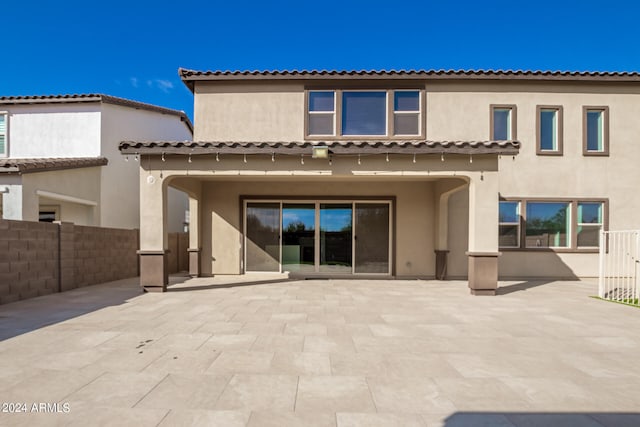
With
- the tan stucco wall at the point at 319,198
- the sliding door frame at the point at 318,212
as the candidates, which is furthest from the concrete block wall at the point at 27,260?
the sliding door frame at the point at 318,212

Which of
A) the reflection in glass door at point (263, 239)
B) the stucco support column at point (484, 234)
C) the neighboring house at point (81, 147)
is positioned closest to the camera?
the stucco support column at point (484, 234)

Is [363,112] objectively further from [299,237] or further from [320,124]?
[299,237]

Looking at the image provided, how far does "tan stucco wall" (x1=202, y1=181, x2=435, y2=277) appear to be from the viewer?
33.9ft

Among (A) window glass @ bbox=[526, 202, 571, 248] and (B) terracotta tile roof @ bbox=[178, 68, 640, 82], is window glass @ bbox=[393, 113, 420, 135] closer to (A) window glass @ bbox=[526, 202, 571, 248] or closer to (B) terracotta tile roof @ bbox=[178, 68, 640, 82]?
(B) terracotta tile roof @ bbox=[178, 68, 640, 82]

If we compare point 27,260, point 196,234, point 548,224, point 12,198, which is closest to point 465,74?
point 548,224

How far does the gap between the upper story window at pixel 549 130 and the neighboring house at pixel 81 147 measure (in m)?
14.4

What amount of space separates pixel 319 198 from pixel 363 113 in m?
2.93

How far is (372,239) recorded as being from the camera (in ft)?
34.5

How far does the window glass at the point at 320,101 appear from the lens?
10.5 meters

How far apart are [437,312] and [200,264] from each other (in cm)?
716

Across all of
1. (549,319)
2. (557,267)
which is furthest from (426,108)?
(549,319)

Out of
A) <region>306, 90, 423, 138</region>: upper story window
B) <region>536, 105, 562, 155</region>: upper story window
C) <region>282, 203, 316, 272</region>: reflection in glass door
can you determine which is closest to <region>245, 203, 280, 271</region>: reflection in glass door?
<region>282, 203, 316, 272</region>: reflection in glass door

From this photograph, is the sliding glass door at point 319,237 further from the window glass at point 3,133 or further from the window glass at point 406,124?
the window glass at point 3,133

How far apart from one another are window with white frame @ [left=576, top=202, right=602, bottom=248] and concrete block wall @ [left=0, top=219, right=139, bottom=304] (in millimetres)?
13763
